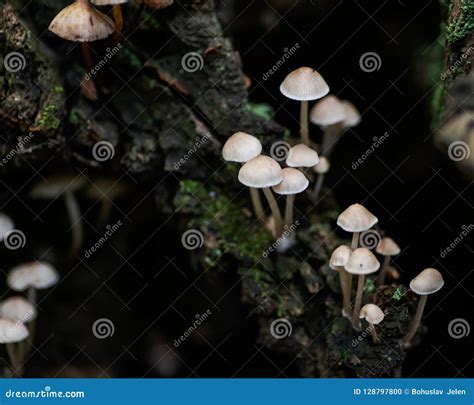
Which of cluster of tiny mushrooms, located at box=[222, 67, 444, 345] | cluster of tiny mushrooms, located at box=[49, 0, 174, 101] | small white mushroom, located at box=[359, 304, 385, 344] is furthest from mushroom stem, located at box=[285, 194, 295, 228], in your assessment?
cluster of tiny mushrooms, located at box=[49, 0, 174, 101]

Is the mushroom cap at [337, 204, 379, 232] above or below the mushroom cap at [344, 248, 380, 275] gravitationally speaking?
Answer: above

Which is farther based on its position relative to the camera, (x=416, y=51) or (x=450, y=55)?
(x=416, y=51)

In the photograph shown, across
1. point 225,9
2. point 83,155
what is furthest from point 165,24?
point 83,155

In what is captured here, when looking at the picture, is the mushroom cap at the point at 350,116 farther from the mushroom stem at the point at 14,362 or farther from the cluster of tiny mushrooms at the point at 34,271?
the mushroom stem at the point at 14,362

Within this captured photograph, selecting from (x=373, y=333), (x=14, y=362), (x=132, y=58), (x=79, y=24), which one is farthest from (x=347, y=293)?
(x=14, y=362)

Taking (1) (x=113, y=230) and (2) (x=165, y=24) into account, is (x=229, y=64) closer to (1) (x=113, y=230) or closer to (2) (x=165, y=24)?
(2) (x=165, y=24)

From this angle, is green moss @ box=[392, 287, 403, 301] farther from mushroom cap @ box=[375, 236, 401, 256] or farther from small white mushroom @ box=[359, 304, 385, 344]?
mushroom cap @ box=[375, 236, 401, 256]
